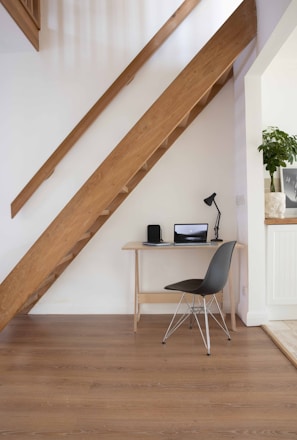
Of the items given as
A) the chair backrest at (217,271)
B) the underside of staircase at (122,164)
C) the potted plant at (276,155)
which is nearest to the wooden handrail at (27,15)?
the underside of staircase at (122,164)

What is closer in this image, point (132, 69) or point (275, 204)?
point (275, 204)

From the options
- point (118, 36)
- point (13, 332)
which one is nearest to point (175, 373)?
point (13, 332)

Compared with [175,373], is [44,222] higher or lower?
higher

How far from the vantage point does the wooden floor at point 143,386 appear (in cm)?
184

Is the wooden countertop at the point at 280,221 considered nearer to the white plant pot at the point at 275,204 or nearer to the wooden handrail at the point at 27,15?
the white plant pot at the point at 275,204

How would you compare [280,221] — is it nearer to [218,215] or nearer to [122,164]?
[218,215]

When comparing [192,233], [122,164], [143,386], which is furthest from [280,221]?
[143,386]

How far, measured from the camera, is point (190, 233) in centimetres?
356

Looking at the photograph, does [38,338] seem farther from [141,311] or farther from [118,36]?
[118,36]

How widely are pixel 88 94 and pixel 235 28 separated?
5.45 feet

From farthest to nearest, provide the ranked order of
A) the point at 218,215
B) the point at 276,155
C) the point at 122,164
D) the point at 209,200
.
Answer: the point at 218,215 < the point at 209,200 < the point at 276,155 < the point at 122,164

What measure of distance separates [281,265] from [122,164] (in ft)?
6.10

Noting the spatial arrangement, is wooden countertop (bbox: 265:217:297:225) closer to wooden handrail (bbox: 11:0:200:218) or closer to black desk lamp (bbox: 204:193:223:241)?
black desk lamp (bbox: 204:193:223:241)

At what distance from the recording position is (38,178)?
11.0ft
